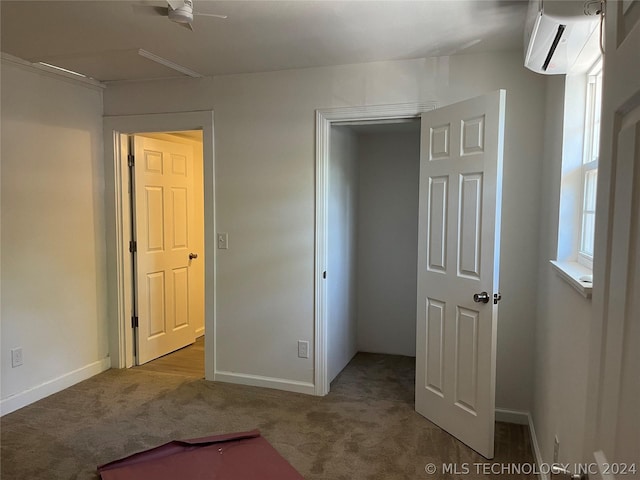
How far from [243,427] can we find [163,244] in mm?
2042

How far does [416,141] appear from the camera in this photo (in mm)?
4301

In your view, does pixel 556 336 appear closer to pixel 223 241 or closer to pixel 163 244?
pixel 223 241

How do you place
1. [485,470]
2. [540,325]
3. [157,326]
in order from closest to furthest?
[485,470] → [540,325] → [157,326]

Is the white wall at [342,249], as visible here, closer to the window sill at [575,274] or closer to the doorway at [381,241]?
the doorway at [381,241]

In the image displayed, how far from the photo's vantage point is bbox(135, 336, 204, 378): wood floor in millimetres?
3922

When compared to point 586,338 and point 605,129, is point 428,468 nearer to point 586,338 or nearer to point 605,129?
point 586,338

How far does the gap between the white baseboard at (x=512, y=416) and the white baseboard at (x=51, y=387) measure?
3.08m

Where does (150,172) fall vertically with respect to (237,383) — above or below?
above

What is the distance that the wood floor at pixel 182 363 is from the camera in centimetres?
392

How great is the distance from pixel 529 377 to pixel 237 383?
2103mm

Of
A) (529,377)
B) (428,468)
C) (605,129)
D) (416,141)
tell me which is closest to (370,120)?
(416,141)

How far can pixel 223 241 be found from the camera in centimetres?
359

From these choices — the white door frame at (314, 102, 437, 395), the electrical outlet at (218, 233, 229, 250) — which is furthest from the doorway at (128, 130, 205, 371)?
the white door frame at (314, 102, 437, 395)

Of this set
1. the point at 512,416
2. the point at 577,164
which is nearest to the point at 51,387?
the point at 512,416
